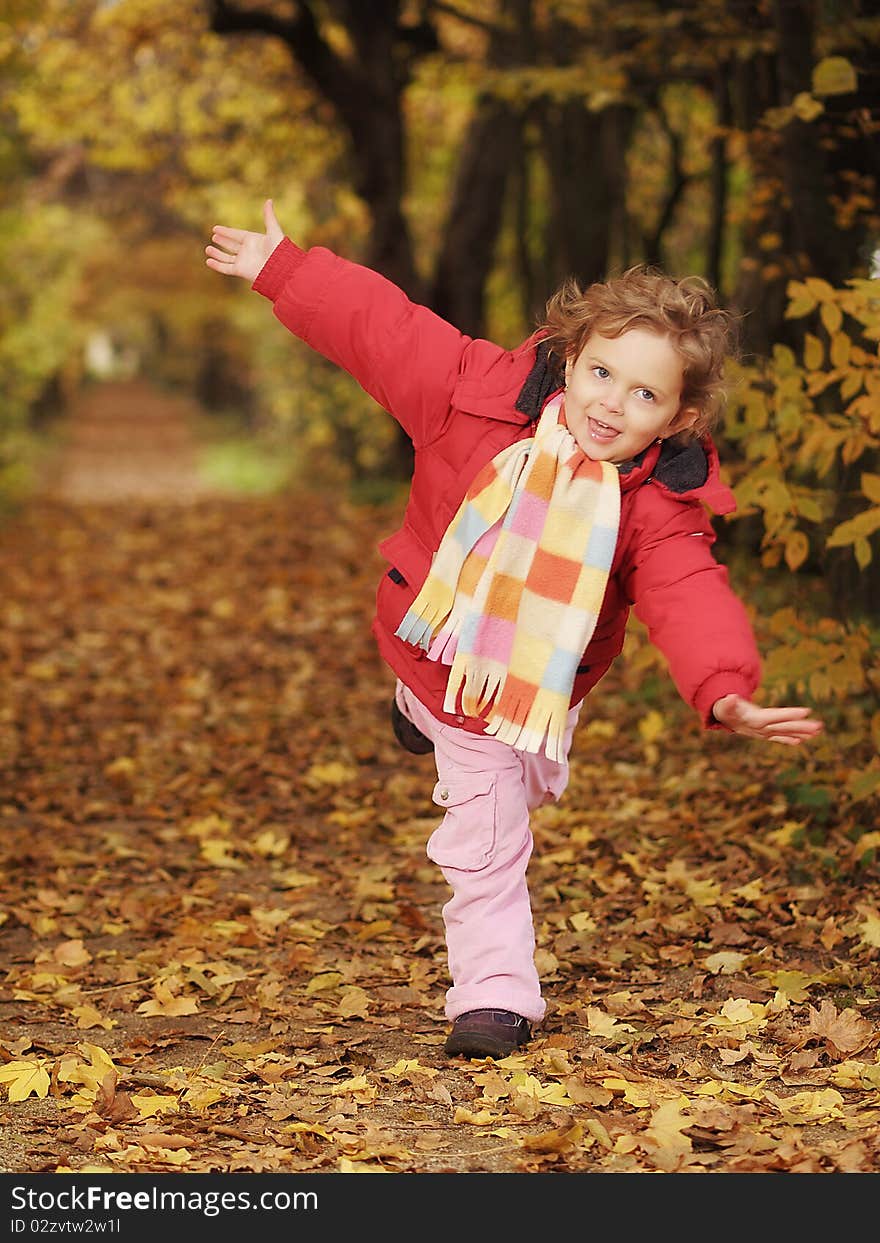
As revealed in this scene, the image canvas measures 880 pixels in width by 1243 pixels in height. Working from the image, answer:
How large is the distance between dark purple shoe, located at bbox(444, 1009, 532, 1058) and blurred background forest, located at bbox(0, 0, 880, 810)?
161 centimetres

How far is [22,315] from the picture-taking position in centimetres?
1978

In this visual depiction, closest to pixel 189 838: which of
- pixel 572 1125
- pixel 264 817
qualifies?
pixel 264 817

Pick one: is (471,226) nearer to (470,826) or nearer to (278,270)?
(278,270)

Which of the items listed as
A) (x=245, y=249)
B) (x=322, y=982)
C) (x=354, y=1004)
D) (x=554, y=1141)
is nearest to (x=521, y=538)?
(x=245, y=249)

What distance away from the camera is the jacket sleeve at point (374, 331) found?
3559 millimetres

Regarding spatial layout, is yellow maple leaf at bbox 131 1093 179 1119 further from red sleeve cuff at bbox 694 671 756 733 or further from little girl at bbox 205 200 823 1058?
red sleeve cuff at bbox 694 671 756 733

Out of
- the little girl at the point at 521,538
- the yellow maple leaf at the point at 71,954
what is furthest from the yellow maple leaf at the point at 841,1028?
the yellow maple leaf at the point at 71,954

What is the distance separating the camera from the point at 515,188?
1405cm

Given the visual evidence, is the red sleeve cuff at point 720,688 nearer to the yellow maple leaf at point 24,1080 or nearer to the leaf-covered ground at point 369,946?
the leaf-covered ground at point 369,946

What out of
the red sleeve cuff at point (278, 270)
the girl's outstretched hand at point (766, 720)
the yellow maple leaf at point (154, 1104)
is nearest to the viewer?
the girl's outstretched hand at point (766, 720)

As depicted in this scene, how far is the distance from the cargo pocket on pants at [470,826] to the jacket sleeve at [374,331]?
2.64ft

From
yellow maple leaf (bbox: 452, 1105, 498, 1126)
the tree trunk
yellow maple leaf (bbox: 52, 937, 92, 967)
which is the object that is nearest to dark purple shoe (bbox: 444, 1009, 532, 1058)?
yellow maple leaf (bbox: 452, 1105, 498, 1126)

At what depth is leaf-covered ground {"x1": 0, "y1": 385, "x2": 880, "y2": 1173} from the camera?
3.19 m

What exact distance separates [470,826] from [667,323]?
121 cm
